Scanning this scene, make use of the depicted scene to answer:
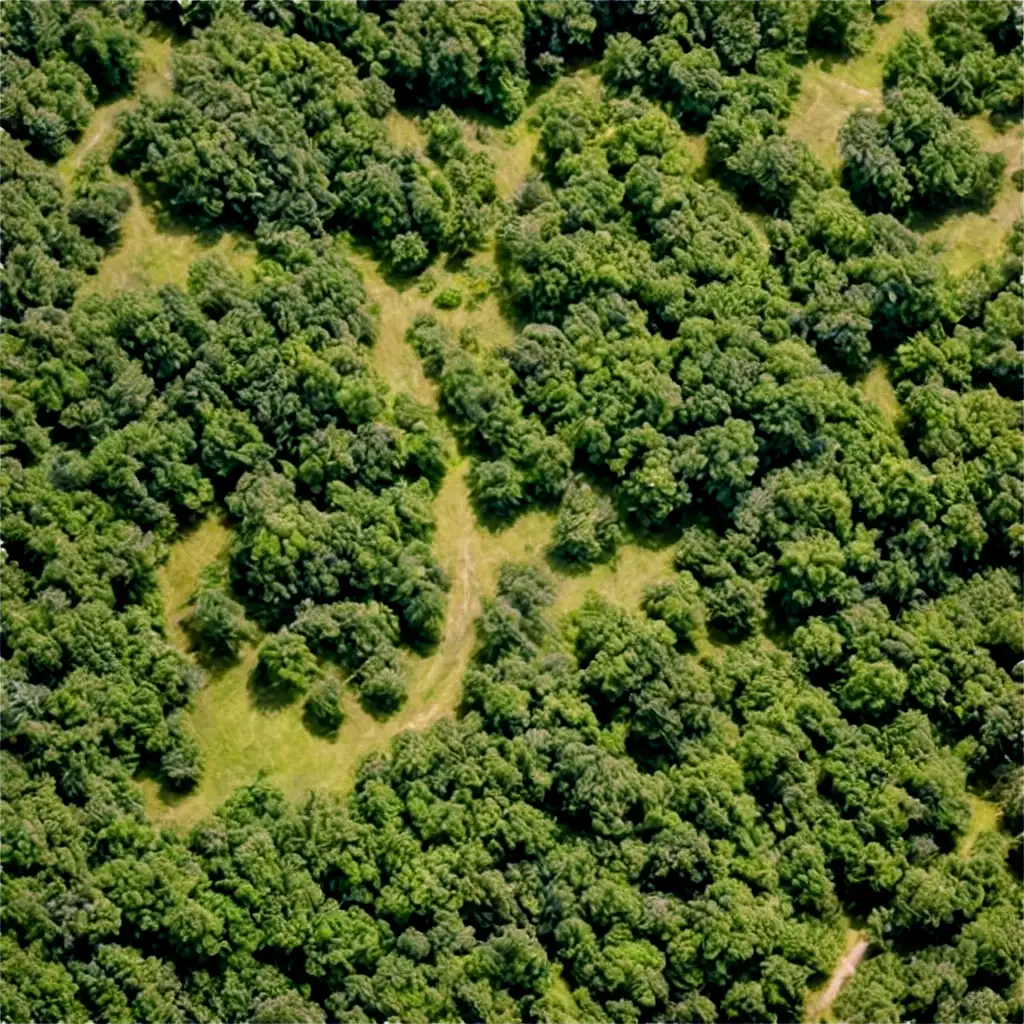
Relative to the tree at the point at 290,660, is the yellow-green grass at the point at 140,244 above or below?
above

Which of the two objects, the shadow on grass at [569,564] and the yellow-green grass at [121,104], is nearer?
the shadow on grass at [569,564]

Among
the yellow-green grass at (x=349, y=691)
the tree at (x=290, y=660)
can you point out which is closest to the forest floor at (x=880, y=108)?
the yellow-green grass at (x=349, y=691)

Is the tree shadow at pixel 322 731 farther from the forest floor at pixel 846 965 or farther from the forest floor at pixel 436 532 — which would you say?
the forest floor at pixel 846 965

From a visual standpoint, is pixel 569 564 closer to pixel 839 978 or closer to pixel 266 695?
pixel 266 695

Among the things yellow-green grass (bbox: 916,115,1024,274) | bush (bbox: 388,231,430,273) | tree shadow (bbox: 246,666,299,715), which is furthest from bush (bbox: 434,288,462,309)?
yellow-green grass (bbox: 916,115,1024,274)

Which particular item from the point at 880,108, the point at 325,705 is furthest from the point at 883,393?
the point at 325,705

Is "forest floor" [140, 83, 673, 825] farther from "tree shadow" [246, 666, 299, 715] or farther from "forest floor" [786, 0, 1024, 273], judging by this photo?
"forest floor" [786, 0, 1024, 273]
